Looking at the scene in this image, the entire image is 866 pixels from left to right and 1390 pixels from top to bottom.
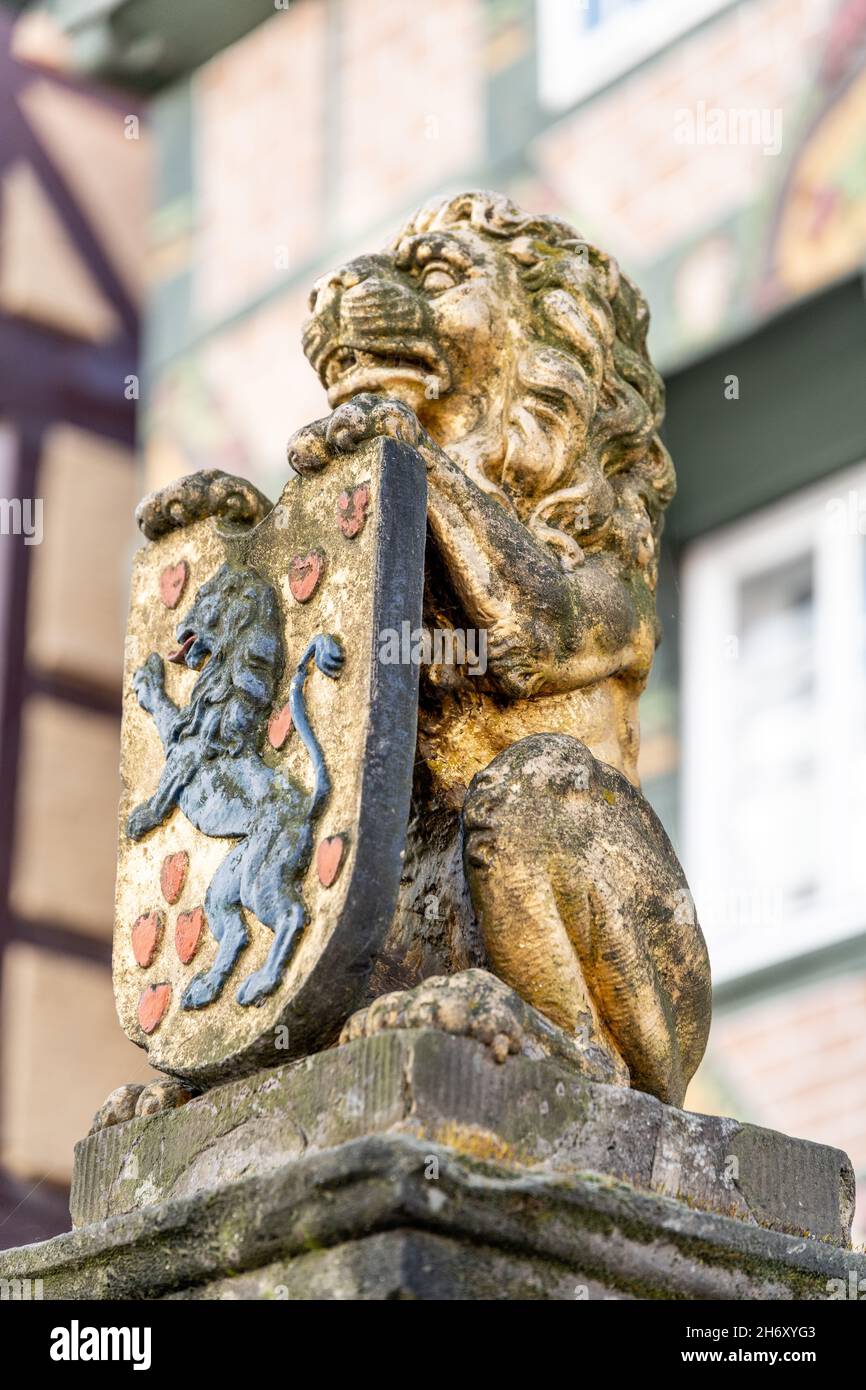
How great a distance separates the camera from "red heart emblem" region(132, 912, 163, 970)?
329cm

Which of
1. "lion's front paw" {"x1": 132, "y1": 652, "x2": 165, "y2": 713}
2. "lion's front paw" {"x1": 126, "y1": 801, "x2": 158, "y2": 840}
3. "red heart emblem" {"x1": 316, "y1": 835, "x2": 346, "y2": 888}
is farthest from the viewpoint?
"lion's front paw" {"x1": 132, "y1": 652, "x2": 165, "y2": 713}

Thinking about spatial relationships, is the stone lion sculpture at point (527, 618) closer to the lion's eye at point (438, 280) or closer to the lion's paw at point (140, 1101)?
the lion's eye at point (438, 280)

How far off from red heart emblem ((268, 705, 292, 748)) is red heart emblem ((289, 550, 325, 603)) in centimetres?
16

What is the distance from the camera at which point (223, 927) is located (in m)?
3.15

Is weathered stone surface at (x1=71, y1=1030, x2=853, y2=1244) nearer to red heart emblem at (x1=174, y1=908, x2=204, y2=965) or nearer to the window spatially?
red heart emblem at (x1=174, y1=908, x2=204, y2=965)

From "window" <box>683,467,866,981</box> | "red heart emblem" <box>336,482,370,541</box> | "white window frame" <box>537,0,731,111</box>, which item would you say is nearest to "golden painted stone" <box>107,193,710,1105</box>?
"red heart emblem" <box>336,482,370,541</box>

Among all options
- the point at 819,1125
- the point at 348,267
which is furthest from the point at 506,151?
the point at 348,267

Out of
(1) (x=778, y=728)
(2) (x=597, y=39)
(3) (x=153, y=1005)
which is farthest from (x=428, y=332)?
(2) (x=597, y=39)

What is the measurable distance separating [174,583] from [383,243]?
17.2 ft

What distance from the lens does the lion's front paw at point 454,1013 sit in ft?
9.46

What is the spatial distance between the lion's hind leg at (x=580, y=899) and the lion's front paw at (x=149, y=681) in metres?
0.51

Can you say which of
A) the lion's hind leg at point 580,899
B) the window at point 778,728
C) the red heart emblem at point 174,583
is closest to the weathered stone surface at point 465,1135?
the lion's hind leg at point 580,899

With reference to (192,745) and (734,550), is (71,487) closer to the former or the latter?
(734,550)

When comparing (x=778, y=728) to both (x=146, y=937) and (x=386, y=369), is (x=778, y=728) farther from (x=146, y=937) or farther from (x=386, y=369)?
(x=146, y=937)
